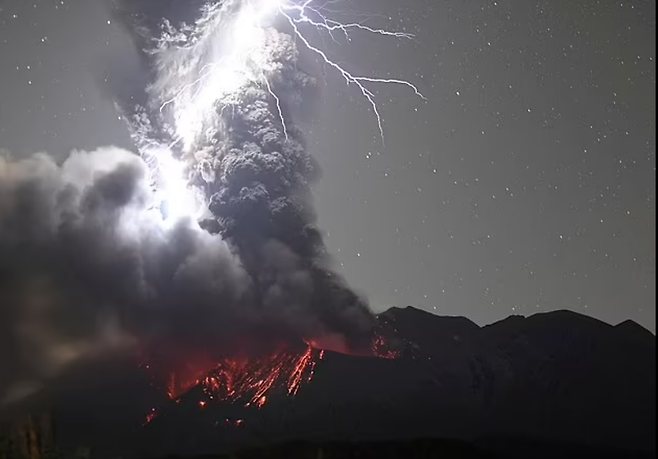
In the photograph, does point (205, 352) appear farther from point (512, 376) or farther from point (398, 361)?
point (512, 376)

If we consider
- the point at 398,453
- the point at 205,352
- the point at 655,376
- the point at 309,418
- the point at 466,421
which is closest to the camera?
the point at 655,376

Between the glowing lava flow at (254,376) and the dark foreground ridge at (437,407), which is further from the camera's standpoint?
the glowing lava flow at (254,376)

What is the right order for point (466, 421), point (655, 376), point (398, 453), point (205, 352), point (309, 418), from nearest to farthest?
1. point (655, 376)
2. point (398, 453)
3. point (466, 421)
4. point (309, 418)
5. point (205, 352)

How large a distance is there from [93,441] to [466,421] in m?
37.8

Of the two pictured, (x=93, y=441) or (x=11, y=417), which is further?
(x=93, y=441)

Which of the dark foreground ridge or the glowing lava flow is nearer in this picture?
the dark foreground ridge

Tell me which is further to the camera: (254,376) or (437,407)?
(254,376)

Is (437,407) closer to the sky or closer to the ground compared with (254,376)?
closer to the ground

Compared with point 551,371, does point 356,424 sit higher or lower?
lower

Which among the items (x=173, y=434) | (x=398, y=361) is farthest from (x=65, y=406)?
(x=398, y=361)

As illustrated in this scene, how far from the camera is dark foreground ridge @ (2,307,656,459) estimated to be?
59531mm

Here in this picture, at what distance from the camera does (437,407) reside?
74.8 meters

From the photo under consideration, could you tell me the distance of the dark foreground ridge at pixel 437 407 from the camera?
59.5 metres

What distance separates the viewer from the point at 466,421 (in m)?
69.6
